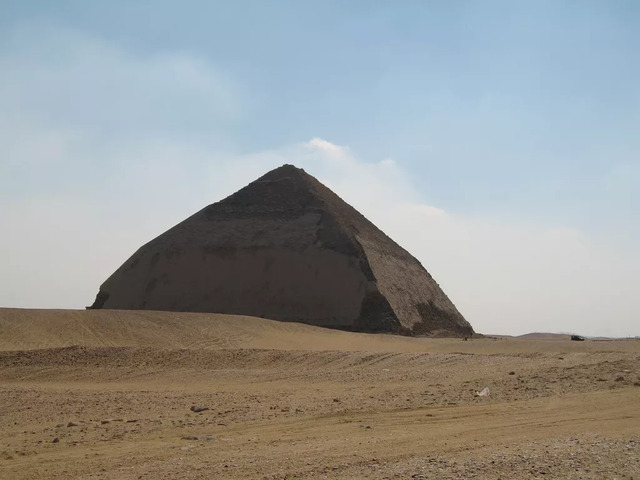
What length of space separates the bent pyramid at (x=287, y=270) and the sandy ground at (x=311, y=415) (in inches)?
793

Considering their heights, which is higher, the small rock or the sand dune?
the sand dune

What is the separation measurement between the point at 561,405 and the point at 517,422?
151 cm

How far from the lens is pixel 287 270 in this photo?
40031 millimetres

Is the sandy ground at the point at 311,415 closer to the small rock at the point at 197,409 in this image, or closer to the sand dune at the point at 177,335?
the small rock at the point at 197,409

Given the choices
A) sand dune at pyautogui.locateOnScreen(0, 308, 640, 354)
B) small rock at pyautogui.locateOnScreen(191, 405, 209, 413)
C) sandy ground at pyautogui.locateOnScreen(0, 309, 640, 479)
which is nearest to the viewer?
sandy ground at pyautogui.locateOnScreen(0, 309, 640, 479)

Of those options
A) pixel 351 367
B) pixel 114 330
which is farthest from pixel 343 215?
pixel 351 367

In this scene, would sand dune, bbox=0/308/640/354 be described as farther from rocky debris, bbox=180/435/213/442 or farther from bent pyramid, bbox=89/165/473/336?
rocky debris, bbox=180/435/213/442

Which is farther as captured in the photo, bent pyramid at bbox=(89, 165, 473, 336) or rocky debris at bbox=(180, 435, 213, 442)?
bent pyramid at bbox=(89, 165, 473, 336)

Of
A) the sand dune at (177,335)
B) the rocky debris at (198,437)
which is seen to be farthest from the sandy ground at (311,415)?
the sand dune at (177,335)

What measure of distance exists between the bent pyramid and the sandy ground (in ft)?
66.1

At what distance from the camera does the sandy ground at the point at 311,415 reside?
6.03m

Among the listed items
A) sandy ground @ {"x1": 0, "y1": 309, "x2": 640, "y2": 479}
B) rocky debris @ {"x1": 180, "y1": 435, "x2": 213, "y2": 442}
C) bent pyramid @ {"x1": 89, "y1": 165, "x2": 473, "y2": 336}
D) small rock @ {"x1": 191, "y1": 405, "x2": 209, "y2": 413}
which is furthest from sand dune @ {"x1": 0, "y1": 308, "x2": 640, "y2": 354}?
rocky debris @ {"x1": 180, "y1": 435, "x2": 213, "y2": 442}

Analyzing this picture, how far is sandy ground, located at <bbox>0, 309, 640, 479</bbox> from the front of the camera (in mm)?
6027

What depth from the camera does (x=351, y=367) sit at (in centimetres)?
1565
